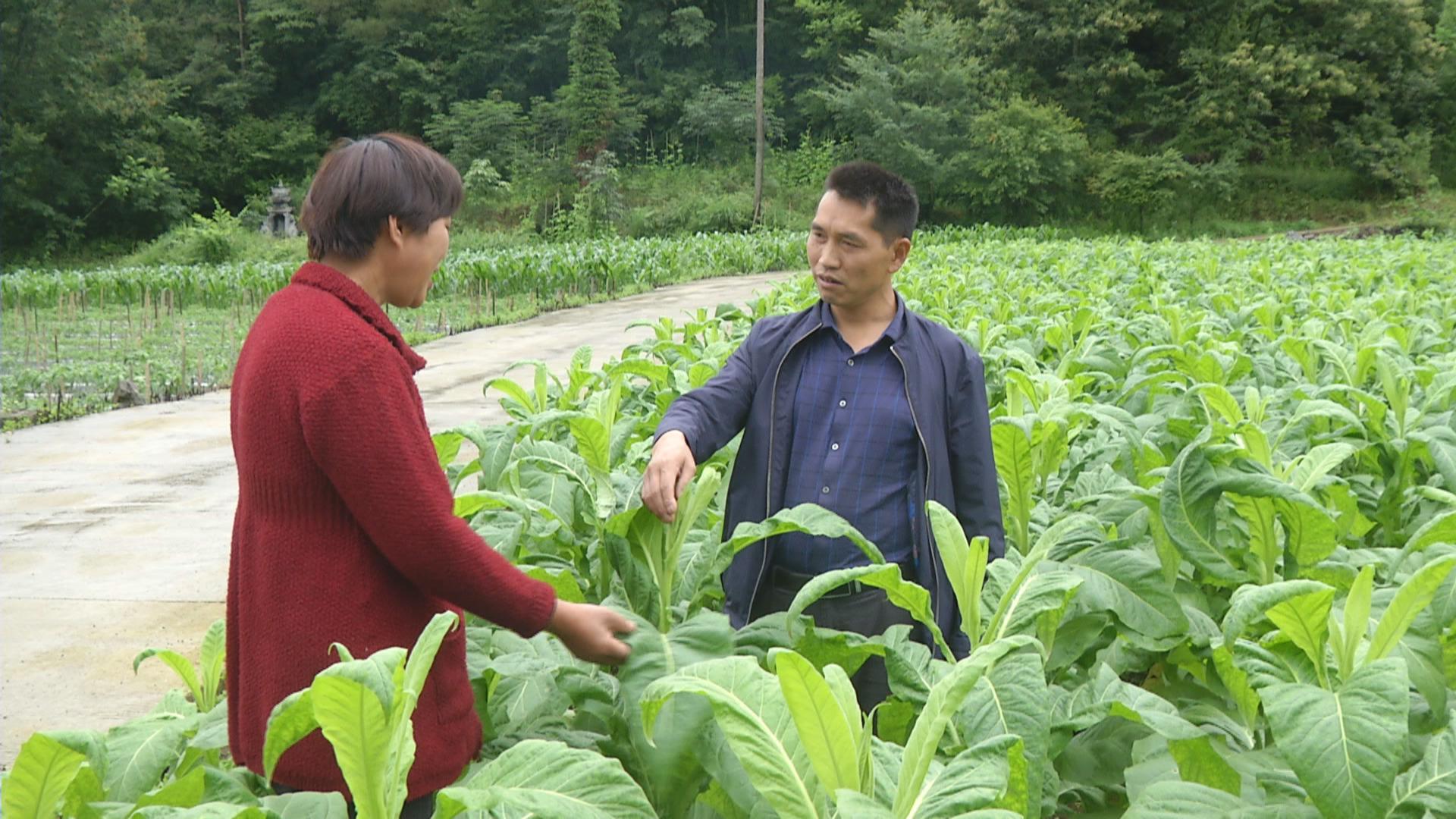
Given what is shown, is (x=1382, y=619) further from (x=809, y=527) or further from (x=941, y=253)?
(x=941, y=253)

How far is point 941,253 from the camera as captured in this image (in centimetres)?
1689

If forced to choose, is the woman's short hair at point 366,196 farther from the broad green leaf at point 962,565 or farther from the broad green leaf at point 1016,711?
the broad green leaf at point 1016,711

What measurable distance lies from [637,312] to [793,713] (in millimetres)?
18211

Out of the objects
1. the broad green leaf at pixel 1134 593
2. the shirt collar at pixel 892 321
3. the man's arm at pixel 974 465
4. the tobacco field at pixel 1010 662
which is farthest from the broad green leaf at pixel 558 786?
the shirt collar at pixel 892 321

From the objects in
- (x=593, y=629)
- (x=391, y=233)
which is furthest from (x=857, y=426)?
(x=391, y=233)

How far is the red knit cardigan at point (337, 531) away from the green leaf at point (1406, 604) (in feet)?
4.00

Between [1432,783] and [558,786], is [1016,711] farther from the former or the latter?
[558,786]

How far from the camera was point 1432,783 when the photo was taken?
57.7 inches

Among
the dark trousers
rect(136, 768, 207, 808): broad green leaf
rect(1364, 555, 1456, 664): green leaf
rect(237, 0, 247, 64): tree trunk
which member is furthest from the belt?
rect(237, 0, 247, 64): tree trunk

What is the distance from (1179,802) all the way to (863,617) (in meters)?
1.14

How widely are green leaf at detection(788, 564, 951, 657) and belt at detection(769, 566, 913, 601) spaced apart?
0.70m

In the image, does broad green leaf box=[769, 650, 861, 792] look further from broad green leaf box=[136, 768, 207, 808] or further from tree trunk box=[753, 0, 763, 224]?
tree trunk box=[753, 0, 763, 224]

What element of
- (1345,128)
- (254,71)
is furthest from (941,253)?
(254,71)

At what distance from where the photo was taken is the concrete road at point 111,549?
4.47m
